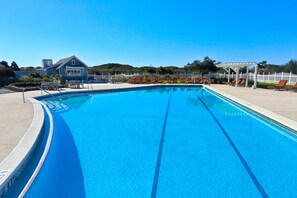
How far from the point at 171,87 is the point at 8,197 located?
60.5ft

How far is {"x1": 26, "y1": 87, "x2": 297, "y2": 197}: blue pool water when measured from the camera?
3010mm

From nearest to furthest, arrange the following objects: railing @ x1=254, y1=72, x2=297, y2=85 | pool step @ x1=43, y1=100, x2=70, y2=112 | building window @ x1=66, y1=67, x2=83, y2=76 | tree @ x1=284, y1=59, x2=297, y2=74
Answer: pool step @ x1=43, y1=100, x2=70, y2=112 < railing @ x1=254, y1=72, x2=297, y2=85 < building window @ x1=66, y1=67, x2=83, y2=76 < tree @ x1=284, y1=59, x2=297, y2=74

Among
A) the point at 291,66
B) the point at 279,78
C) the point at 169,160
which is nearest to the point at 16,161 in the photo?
the point at 169,160

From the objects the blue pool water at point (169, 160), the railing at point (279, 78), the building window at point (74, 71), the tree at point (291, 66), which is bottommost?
the blue pool water at point (169, 160)

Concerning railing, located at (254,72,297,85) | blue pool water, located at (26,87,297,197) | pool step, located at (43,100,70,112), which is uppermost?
railing, located at (254,72,297,85)

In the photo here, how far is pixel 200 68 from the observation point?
3616cm

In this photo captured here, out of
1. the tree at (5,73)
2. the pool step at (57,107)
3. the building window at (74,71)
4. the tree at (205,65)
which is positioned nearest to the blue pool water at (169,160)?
the pool step at (57,107)

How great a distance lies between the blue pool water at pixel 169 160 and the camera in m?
3.01

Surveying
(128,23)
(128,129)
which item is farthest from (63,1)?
(128,129)

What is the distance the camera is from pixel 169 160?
400cm

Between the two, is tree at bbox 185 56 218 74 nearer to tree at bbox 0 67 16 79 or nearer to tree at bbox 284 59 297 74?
tree at bbox 284 59 297 74

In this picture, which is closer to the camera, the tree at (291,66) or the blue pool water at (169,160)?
the blue pool water at (169,160)

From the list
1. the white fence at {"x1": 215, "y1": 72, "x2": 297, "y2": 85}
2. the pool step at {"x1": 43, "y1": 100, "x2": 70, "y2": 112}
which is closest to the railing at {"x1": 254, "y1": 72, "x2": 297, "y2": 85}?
the white fence at {"x1": 215, "y1": 72, "x2": 297, "y2": 85}

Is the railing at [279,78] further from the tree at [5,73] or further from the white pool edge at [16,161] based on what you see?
the tree at [5,73]
